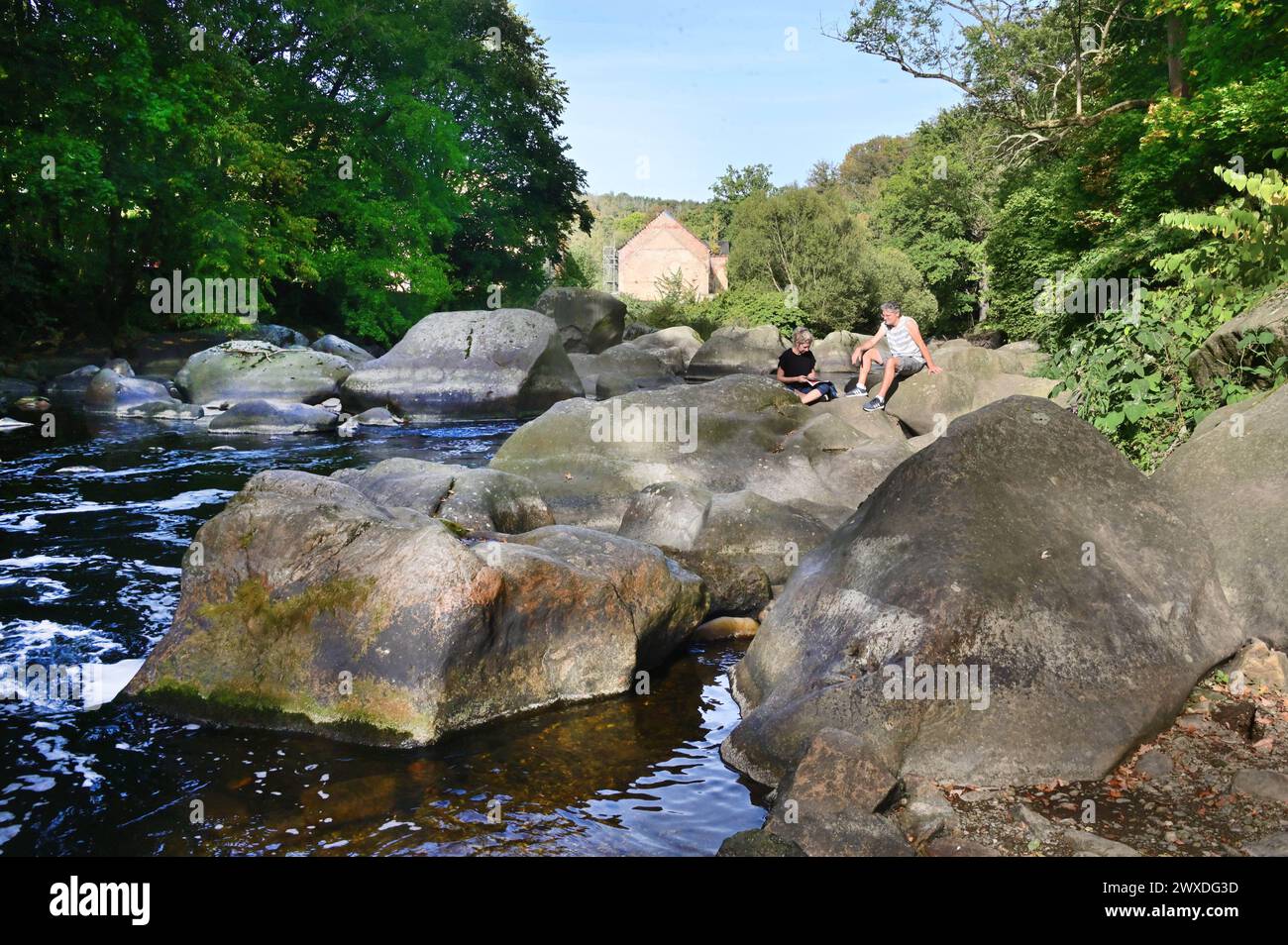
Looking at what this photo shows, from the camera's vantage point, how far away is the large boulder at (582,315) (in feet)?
122

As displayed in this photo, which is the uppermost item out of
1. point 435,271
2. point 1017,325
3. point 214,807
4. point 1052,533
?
point 435,271

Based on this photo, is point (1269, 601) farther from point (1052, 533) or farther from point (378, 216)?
point (378, 216)

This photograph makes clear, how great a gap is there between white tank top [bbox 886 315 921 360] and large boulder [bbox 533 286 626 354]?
22.6 m

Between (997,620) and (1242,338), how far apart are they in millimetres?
4416

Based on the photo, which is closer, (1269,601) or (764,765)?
(764,765)

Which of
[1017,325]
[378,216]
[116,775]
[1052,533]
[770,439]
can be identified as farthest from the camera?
[378,216]

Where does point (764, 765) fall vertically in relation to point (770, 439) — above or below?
below

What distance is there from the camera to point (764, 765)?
589cm

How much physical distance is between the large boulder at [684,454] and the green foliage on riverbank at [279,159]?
1416 centimetres

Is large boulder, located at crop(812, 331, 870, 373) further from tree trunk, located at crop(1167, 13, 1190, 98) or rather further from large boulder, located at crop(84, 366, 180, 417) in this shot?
large boulder, located at crop(84, 366, 180, 417)
